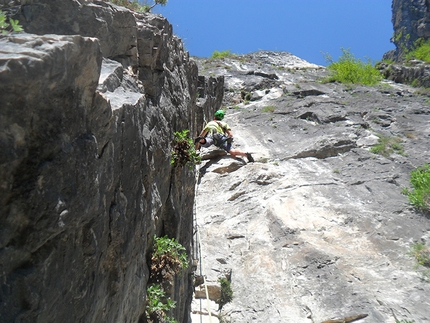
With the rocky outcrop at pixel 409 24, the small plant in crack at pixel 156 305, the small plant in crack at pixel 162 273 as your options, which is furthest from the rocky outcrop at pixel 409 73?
the small plant in crack at pixel 156 305

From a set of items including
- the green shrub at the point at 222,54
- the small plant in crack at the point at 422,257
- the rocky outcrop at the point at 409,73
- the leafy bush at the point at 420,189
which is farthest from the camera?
the green shrub at the point at 222,54

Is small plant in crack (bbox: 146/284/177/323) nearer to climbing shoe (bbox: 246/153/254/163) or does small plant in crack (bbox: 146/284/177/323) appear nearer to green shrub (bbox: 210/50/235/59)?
climbing shoe (bbox: 246/153/254/163)

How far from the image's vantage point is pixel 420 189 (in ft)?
37.9

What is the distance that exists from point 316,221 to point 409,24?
138 feet

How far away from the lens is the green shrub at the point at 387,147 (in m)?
13.8

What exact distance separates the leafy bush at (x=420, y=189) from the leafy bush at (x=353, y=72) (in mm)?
14629

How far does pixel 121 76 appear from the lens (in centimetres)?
452

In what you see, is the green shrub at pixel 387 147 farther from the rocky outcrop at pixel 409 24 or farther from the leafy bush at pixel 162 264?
the rocky outcrop at pixel 409 24

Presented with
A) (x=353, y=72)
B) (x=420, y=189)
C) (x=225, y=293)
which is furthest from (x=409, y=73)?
(x=225, y=293)

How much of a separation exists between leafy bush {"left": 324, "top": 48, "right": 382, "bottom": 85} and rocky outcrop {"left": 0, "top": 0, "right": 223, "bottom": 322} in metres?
23.4

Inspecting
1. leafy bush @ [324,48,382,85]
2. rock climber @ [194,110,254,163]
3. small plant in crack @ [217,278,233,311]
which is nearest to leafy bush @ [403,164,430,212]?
rock climber @ [194,110,254,163]

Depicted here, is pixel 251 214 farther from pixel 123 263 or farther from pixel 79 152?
pixel 79 152

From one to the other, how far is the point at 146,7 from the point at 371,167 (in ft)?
26.4

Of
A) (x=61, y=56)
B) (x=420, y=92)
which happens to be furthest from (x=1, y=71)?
(x=420, y=92)
